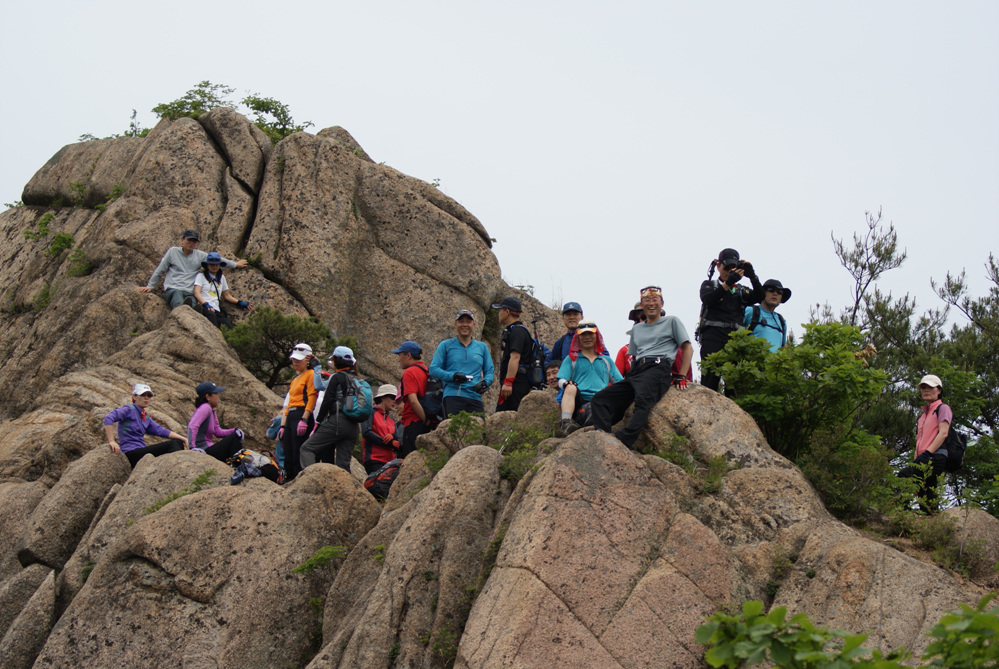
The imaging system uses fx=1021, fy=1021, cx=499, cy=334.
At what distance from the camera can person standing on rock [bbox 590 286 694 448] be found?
11766mm

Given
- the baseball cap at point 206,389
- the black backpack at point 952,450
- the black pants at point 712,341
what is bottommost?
the baseball cap at point 206,389

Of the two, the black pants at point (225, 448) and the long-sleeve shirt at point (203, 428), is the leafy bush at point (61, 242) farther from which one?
the black pants at point (225, 448)

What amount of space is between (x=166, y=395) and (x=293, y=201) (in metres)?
6.79

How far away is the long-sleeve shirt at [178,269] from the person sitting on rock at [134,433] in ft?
16.8

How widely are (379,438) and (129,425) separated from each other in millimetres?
3667

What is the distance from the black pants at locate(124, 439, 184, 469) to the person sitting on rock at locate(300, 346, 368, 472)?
6.75 feet

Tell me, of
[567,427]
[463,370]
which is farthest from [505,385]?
[567,427]

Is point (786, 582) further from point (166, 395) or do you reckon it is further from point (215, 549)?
point (166, 395)

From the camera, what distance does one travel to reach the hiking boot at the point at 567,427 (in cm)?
1208

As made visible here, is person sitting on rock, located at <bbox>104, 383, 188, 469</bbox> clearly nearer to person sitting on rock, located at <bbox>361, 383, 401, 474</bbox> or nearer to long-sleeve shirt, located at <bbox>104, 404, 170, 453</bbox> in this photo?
long-sleeve shirt, located at <bbox>104, 404, 170, 453</bbox>

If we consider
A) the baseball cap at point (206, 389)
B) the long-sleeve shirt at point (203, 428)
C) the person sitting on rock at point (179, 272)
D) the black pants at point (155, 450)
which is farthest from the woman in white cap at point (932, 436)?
the person sitting on rock at point (179, 272)

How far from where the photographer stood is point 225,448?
15031 mm

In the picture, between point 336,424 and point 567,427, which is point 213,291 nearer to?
point 336,424

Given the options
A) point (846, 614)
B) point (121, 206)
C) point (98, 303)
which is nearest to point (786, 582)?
point (846, 614)
